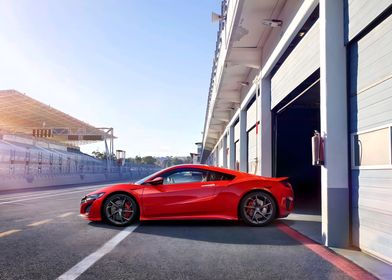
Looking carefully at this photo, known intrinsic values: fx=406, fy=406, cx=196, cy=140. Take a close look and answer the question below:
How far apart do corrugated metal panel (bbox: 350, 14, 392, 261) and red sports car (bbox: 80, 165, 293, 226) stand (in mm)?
2271

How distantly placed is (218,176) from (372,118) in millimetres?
3544

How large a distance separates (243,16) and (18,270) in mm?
8238

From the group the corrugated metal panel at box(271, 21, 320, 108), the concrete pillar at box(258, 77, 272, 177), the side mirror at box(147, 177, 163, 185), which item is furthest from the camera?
the concrete pillar at box(258, 77, 272, 177)

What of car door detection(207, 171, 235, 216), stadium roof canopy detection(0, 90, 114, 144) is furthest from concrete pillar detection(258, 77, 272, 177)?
stadium roof canopy detection(0, 90, 114, 144)

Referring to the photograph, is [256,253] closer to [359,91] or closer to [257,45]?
[359,91]

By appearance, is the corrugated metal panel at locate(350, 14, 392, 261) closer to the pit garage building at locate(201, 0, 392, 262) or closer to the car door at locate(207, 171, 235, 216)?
the pit garage building at locate(201, 0, 392, 262)

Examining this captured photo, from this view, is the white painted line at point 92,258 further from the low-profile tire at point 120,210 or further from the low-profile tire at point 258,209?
the low-profile tire at point 258,209

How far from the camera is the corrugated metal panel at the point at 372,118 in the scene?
490 centimetres

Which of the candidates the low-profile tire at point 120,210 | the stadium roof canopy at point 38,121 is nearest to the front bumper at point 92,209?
the low-profile tire at point 120,210

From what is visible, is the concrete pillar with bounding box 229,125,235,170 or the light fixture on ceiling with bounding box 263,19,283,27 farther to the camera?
the concrete pillar with bounding box 229,125,235,170

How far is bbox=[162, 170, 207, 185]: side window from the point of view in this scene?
8.04m

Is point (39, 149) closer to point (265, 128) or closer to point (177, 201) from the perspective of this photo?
point (265, 128)

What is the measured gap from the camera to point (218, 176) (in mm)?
8125

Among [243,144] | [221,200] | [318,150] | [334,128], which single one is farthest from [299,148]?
[334,128]
